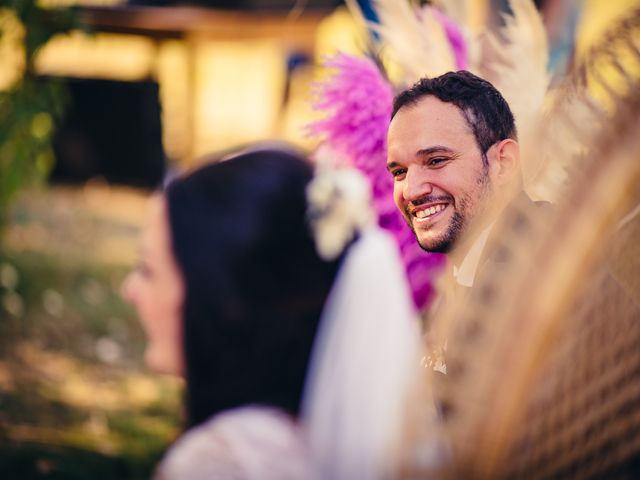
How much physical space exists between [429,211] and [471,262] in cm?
8

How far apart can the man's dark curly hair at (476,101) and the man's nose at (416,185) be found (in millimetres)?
69

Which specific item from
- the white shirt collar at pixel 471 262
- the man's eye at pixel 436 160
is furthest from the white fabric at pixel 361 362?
the man's eye at pixel 436 160

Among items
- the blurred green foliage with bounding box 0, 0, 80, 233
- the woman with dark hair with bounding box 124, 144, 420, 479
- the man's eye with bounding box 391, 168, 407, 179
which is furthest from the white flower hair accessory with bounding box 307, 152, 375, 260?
the blurred green foliage with bounding box 0, 0, 80, 233

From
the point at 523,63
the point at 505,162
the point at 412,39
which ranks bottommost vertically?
the point at 505,162

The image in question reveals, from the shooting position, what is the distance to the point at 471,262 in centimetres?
78

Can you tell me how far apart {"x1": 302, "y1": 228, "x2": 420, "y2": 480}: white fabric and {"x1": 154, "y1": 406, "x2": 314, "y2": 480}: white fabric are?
0.03 meters

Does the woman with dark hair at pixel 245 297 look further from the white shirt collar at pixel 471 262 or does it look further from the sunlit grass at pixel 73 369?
the sunlit grass at pixel 73 369

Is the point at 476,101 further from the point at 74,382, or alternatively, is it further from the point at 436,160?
the point at 74,382

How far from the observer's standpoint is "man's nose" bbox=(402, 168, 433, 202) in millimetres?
756

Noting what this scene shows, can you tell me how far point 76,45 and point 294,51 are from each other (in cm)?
186

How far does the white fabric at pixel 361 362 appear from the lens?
0.85m

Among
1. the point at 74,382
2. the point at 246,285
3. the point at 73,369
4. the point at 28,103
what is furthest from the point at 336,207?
the point at 73,369

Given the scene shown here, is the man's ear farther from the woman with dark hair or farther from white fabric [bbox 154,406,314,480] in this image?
white fabric [bbox 154,406,314,480]

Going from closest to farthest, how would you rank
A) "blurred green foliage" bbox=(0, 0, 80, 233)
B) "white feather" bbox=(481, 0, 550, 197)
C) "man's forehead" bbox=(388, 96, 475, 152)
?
"man's forehead" bbox=(388, 96, 475, 152) → "white feather" bbox=(481, 0, 550, 197) → "blurred green foliage" bbox=(0, 0, 80, 233)
